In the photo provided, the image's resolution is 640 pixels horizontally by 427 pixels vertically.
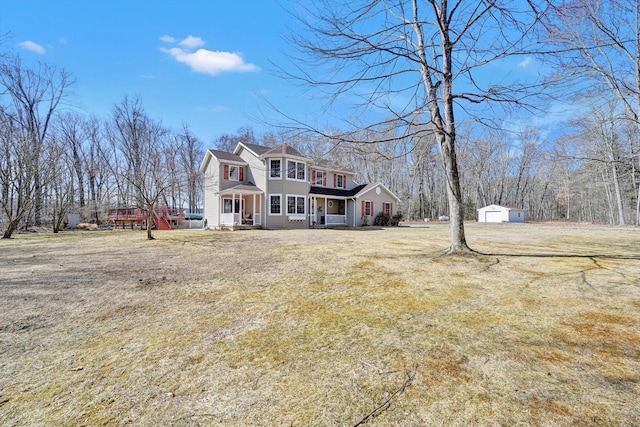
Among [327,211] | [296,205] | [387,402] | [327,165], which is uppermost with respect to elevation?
[327,165]

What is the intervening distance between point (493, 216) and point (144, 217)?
130ft

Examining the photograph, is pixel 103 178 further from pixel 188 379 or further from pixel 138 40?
pixel 188 379

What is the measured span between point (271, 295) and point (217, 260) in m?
3.62

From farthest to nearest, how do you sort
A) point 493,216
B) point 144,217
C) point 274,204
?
point 493,216 → point 144,217 → point 274,204

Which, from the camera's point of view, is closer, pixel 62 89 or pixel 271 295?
pixel 271 295

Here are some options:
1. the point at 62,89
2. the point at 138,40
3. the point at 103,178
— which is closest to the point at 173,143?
the point at 103,178

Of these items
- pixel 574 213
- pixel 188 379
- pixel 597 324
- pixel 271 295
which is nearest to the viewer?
pixel 188 379

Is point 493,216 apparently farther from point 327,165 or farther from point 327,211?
point 327,165

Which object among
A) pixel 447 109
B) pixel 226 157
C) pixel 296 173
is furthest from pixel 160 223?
pixel 447 109

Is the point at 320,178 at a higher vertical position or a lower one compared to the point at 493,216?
higher

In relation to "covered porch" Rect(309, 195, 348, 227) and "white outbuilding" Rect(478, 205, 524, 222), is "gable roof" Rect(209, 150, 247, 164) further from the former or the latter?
"white outbuilding" Rect(478, 205, 524, 222)

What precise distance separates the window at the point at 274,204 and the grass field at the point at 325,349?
45.9ft

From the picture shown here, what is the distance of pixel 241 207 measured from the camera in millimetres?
20344

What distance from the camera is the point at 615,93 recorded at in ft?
34.6
